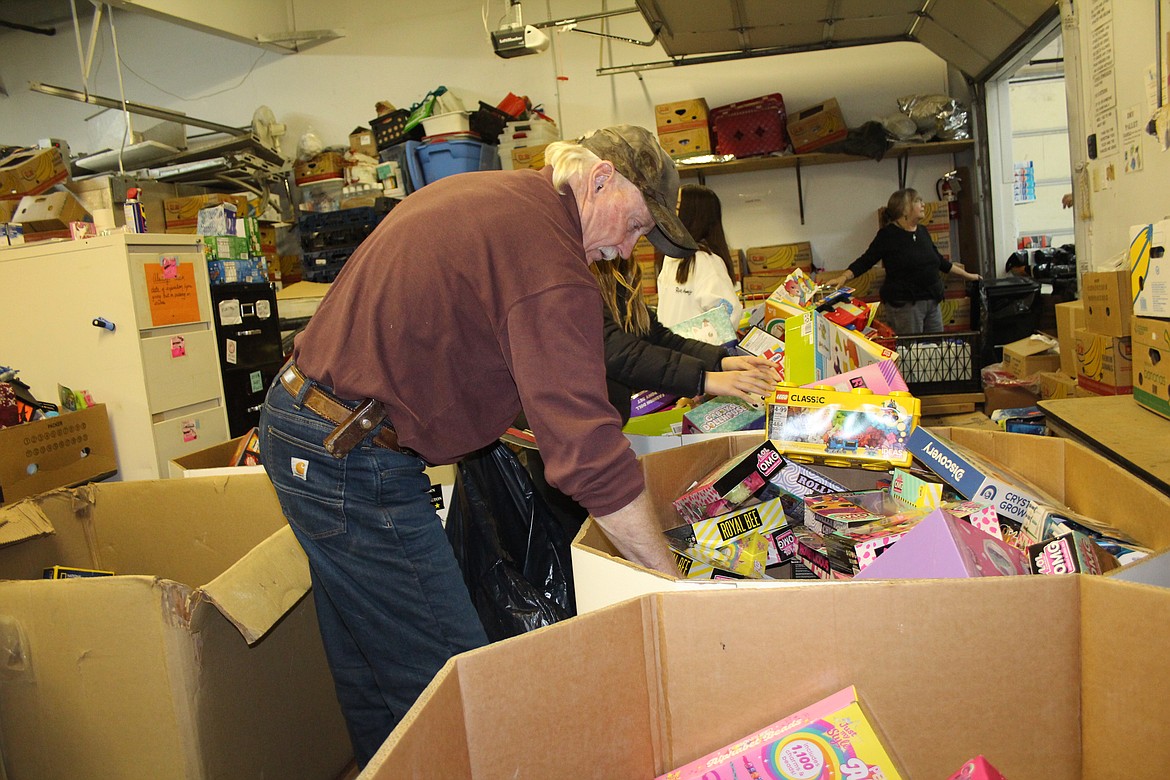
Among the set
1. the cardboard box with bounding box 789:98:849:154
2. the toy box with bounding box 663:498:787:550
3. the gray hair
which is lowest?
the toy box with bounding box 663:498:787:550

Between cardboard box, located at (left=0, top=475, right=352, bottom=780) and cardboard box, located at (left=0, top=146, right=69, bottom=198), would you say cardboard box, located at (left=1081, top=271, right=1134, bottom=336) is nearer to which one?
cardboard box, located at (left=0, top=475, right=352, bottom=780)

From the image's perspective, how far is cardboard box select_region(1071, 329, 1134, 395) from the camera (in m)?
2.58

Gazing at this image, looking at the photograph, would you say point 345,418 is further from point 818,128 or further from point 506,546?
point 818,128

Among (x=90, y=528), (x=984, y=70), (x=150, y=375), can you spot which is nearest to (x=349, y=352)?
(x=90, y=528)

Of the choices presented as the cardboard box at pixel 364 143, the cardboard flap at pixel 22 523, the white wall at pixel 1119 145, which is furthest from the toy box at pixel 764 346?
the cardboard box at pixel 364 143

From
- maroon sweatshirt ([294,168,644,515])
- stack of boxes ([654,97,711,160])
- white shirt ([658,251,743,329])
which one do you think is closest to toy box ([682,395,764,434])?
maroon sweatshirt ([294,168,644,515])

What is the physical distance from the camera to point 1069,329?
3.01 meters

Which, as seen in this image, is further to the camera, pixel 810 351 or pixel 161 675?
pixel 810 351

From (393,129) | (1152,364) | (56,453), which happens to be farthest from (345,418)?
(393,129)

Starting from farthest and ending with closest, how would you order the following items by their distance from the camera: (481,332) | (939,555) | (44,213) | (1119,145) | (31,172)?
(31,172) < (44,213) < (1119,145) < (481,332) < (939,555)

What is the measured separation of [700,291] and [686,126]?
3.29 meters

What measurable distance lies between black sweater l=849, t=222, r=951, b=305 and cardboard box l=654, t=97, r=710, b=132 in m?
1.50

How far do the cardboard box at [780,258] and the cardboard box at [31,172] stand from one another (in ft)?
14.2

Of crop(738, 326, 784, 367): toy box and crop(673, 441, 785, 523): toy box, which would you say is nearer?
crop(673, 441, 785, 523): toy box
